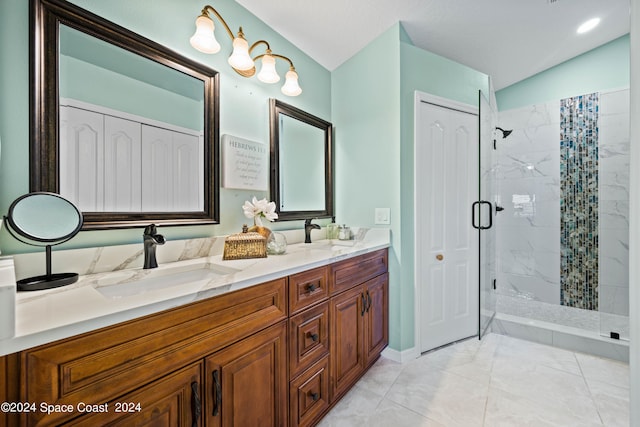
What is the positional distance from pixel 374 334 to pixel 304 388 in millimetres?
728

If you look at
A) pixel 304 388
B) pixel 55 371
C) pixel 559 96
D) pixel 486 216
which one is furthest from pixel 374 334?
pixel 559 96

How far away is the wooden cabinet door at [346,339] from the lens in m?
1.45

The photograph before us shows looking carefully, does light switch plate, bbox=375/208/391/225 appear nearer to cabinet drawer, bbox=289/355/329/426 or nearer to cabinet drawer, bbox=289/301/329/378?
cabinet drawer, bbox=289/301/329/378

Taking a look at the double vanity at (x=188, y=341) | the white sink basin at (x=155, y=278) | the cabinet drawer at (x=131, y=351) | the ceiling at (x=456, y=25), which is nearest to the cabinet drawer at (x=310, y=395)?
the double vanity at (x=188, y=341)

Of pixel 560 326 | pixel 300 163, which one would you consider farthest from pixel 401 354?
pixel 300 163

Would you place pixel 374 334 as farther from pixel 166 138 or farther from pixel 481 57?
pixel 481 57

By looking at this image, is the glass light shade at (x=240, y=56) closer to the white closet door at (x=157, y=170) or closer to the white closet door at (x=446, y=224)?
the white closet door at (x=157, y=170)

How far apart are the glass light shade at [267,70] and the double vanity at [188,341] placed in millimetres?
1032

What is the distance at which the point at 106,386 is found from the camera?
654 millimetres

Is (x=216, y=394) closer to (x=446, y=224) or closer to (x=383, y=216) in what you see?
(x=383, y=216)

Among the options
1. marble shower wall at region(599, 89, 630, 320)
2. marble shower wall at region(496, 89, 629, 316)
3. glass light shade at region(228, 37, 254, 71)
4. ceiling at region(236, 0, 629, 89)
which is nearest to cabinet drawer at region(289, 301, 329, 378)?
glass light shade at region(228, 37, 254, 71)

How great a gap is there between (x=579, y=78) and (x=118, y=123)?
389cm

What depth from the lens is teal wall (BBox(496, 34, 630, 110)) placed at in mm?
2408

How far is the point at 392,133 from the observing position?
1.96 metres
